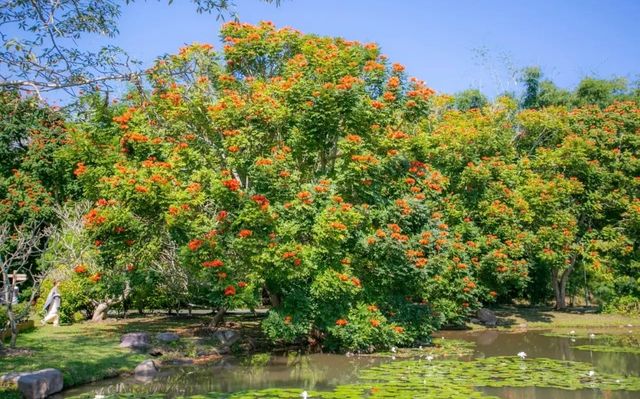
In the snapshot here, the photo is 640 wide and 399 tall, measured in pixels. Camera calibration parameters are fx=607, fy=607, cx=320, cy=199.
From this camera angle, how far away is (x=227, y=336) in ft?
52.3

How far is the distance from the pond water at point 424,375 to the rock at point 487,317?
5.41m

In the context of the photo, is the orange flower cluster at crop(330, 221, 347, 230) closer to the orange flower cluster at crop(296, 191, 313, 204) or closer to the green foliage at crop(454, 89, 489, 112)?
the orange flower cluster at crop(296, 191, 313, 204)

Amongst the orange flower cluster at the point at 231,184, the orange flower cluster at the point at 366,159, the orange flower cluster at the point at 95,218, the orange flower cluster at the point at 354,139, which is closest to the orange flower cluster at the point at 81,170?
the orange flower cluster at the point at 95,218

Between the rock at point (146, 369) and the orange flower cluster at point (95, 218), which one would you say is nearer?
the rock at point (146, 369)

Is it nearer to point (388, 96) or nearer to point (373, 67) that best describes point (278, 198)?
point (388, 96)

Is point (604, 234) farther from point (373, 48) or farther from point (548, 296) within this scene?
point (373, 48)

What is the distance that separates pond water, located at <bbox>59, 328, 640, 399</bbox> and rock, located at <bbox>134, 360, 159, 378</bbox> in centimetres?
22

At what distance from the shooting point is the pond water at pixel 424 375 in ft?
34.2

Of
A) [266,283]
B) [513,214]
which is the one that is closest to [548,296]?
[513,214]

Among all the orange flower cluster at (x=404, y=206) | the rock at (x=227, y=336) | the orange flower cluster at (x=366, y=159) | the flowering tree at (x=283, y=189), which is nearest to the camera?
the flowering tree at (x=283, y=189)

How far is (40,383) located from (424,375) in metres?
6.94

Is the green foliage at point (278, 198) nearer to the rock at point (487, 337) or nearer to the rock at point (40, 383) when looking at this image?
the rock at point (487, 337)

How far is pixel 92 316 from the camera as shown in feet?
64.8

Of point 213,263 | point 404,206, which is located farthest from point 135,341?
point 404,206
